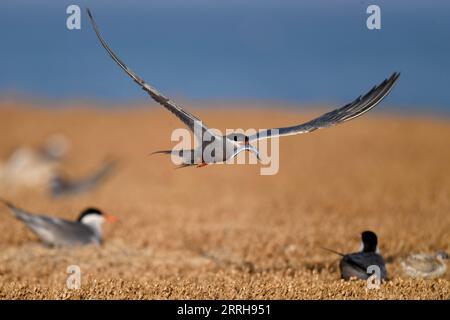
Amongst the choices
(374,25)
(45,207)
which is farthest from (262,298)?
(45,207)

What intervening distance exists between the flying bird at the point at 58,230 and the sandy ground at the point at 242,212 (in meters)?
0.18

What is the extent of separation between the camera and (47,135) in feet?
53.6

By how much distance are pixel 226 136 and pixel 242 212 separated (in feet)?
12.4

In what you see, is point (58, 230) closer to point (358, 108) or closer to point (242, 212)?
point (242, 212)

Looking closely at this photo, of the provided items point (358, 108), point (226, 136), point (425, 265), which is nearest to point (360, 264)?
point (425, 265)

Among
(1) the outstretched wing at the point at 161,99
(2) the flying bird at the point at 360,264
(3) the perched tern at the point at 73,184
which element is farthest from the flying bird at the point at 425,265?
(3) the perched tern at the point at 73,184

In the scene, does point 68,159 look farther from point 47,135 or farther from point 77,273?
point 77,273

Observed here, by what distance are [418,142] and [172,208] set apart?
6.69 m

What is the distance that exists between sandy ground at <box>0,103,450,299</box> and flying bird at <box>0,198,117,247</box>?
177 millimetres

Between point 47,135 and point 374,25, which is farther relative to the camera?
point 47,135

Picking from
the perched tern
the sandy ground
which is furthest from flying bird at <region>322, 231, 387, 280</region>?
the perched tern

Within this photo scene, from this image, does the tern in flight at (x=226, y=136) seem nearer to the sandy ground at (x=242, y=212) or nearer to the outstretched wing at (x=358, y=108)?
the outstretched wing at (x=358, y=108)

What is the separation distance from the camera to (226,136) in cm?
554

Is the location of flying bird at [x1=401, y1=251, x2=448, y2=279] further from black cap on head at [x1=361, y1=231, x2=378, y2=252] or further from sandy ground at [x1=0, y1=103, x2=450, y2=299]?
black cap on head at [x1=361, y1=231, x2=378, y2=252]
